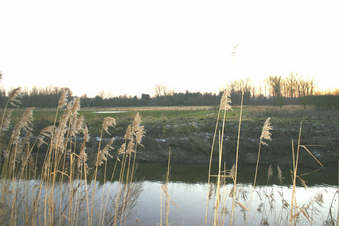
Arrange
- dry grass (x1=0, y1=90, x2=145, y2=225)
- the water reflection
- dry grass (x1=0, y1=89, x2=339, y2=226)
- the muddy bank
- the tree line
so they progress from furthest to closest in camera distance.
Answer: the tree line
the muddy bank
the water reflection
dry grass (x1=0, y1=90, x2=145, y2=225)
dry grass (x1=0, y1=89, x2=339, y2=226)

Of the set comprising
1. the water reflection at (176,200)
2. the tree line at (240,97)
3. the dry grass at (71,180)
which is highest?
the tree line at (240,97)

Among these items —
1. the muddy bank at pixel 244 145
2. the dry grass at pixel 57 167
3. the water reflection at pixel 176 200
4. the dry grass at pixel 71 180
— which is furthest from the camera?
the muddy bank at pixel 244 145

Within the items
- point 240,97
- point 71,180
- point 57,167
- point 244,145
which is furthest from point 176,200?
point 240,97

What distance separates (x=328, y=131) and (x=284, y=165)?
3852mm

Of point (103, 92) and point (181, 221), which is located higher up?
point (103, 92)

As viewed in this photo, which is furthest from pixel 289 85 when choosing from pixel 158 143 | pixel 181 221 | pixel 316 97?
pixel 181 221

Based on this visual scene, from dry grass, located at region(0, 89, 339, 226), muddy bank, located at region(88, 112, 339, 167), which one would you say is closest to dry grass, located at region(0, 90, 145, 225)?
dry grass, located at region(0, 89, 339, 226)

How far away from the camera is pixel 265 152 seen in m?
11.0

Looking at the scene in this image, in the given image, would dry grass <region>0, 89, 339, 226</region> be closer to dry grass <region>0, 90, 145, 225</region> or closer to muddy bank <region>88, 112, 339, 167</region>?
dry grass <region>0, 90, 145, 225</region>

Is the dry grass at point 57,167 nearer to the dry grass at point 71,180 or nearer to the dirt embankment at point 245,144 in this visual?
the dry grass at point 71,180

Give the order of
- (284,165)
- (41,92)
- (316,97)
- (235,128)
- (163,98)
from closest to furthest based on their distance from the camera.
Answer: (284,165)
(235,128)
(316,97)
(41,92)
(163,98)

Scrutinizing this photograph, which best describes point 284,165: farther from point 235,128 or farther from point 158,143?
point 158,143

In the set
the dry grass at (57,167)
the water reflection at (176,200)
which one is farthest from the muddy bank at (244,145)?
the dry grass at (57,167)

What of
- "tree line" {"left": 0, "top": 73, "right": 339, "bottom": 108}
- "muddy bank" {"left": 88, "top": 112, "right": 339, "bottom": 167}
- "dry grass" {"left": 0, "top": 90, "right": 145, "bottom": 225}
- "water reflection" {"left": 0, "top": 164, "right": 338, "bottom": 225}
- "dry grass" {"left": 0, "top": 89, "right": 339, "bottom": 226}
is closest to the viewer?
"dry grass" {"left": 0, "top": 89, "right": 339, "bottom": 226}
